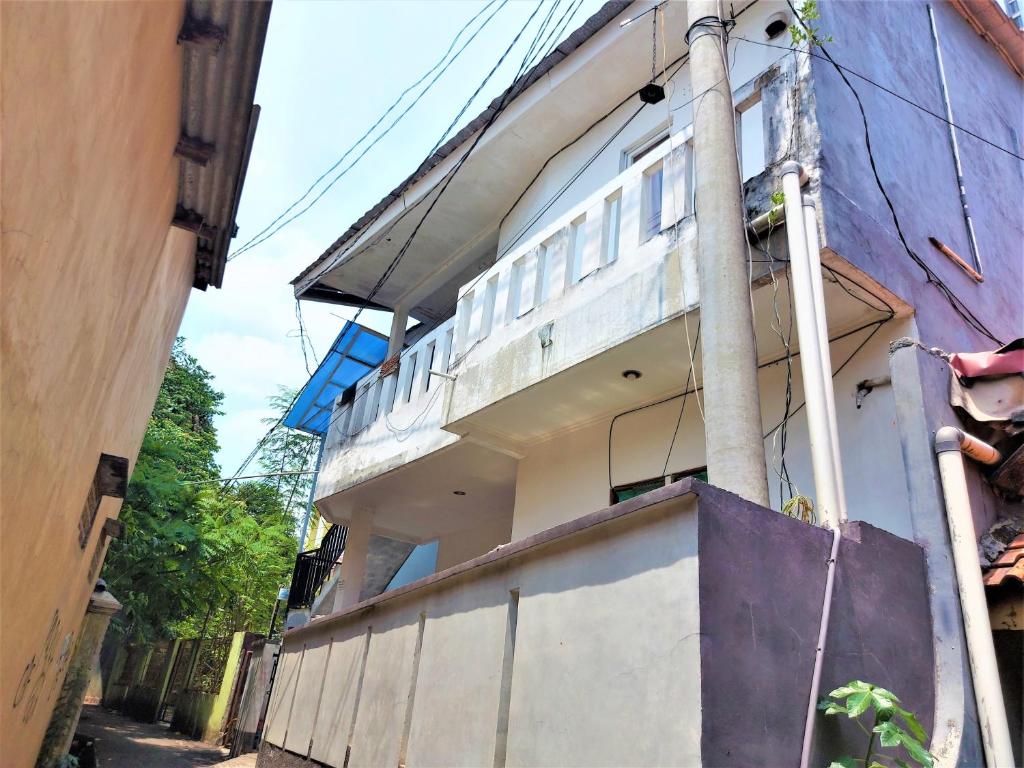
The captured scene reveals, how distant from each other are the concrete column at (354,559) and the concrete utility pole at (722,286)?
8575 millimetres

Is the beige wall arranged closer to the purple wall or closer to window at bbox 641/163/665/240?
the purple wall

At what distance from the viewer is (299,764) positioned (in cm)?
723

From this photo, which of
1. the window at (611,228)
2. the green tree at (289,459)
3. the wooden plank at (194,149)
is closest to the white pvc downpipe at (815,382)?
the window at (611,228)

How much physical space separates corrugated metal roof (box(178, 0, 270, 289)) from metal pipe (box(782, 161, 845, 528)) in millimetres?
3491

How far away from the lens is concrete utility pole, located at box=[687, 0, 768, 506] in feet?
12.2

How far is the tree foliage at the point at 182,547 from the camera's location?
37.5ft

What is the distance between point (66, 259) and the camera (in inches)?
126

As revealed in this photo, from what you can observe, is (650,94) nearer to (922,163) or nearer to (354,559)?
(922,163)

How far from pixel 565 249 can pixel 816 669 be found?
4.98 m

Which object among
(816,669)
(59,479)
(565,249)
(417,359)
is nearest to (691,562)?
(816,669)

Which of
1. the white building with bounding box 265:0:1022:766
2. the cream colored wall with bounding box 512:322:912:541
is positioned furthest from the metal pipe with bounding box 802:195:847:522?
the cream colored wall with bounding box 512:322:912:541

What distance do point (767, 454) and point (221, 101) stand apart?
15.9ft

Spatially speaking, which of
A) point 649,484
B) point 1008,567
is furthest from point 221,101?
point 1008,567

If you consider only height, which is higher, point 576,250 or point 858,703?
point 576,250
